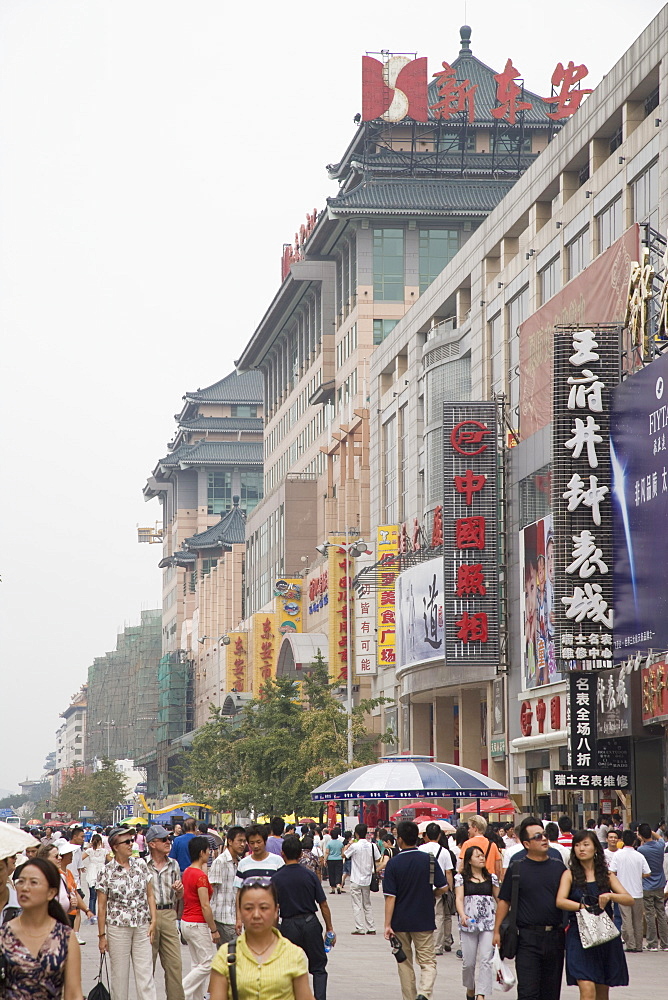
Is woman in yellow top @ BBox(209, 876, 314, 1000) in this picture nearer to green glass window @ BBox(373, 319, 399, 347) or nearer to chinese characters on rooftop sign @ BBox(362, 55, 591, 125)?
green glass window @ BBox(373, 319, 399, 347)

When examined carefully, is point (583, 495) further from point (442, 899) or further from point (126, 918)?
point (126, 918)

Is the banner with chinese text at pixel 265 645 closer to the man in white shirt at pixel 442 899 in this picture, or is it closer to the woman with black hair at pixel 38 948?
the man in white shirt at pixel 442 899

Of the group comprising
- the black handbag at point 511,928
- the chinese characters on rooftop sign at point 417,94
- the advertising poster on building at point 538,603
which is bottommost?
the black handbag at point 511,928

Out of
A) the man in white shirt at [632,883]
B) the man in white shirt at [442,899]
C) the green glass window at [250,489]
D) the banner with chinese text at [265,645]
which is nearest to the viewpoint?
the man in white shirt at [442,899]

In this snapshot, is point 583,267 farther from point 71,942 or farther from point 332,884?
point 71,942

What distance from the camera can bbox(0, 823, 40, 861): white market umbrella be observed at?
857cm

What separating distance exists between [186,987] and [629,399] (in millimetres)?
21100

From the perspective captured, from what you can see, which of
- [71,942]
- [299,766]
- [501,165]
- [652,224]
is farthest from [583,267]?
[501,165]

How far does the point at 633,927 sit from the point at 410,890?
8.77 metres

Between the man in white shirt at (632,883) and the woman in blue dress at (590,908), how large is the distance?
804 centimetres

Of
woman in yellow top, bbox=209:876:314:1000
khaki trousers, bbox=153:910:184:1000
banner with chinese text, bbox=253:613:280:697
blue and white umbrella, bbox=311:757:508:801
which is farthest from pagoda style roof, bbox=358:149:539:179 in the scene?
woman in yellow top, bbox=209:876:314:1000

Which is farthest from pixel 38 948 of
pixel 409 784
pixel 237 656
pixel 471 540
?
pixel 237 656

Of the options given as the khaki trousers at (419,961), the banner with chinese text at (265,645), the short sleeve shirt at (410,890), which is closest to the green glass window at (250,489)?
the banner with chinese text at (265,645)

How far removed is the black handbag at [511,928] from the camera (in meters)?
11.9
